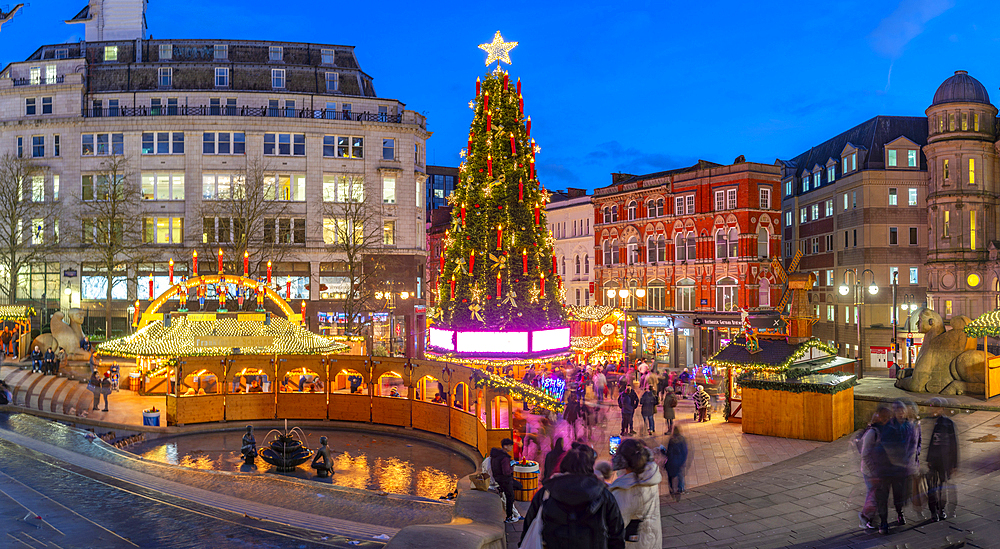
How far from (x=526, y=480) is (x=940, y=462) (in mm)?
7001

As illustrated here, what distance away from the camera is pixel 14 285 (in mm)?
47750

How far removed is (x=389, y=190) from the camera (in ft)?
170

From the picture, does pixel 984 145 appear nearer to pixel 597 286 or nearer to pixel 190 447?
pixel 597 286

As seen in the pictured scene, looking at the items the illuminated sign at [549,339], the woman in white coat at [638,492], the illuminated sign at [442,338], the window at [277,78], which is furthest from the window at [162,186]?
the woman in white coat at [638,492]

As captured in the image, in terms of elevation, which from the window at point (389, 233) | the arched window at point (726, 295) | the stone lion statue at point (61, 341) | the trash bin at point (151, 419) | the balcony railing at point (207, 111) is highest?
the balcony railing at point (207, 111)

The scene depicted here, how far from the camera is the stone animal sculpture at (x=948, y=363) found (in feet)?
68.4

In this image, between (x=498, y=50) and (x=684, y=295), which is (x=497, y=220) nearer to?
(x=498, y=50)

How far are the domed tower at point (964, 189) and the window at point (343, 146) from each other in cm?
3882

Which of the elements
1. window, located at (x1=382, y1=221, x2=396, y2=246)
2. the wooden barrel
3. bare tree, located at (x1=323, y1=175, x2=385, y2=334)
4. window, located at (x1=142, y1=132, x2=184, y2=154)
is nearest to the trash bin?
the wooden barrel

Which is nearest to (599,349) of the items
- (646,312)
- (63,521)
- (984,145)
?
(63,521)

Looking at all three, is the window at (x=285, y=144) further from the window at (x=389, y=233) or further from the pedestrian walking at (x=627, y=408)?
the pedestrian walking at (x=627, y=408)

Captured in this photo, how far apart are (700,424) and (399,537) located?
17939 mm

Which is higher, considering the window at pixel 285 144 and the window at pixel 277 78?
the window at pixel 277 78

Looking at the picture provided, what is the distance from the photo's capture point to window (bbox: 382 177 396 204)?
51.6 meters
